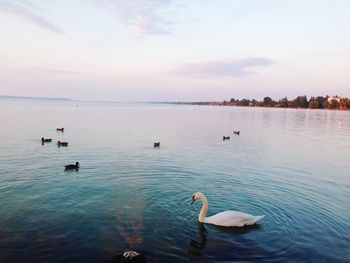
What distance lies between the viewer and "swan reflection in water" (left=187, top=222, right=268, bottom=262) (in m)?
11.1

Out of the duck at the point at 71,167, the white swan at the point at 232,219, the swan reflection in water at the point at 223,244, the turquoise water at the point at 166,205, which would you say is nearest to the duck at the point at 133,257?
the turquoise water at the point at 166,205

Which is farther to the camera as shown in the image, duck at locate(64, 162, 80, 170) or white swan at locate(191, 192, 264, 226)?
duck at locate(64, 162, 80, 170)

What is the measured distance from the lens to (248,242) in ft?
39.9

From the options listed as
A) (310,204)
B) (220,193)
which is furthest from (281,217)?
(220,193)

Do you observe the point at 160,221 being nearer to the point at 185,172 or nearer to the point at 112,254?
the point at 112,254

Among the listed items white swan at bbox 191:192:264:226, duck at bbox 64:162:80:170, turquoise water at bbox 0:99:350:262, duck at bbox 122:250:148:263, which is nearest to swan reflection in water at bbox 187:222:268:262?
turquoise water at bbox 0:99:350:262

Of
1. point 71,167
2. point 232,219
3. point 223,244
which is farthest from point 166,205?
point 71,167

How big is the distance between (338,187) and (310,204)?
497cm

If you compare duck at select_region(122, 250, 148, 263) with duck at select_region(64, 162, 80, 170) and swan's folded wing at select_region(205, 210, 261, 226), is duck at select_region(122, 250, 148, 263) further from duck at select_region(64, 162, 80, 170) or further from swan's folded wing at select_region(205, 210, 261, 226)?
duck at select_region(64, 162, 80, 170)

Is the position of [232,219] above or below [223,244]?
above

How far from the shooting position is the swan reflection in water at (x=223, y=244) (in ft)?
36.4

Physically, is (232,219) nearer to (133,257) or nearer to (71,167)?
(133,257)

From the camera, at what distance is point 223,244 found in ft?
39.3

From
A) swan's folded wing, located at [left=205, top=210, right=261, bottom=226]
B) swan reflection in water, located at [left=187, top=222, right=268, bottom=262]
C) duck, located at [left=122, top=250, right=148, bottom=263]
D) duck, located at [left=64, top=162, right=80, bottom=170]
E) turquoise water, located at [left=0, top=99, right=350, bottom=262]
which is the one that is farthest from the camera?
duck, located at [left=64, top=162, right=80, bottom=170]
